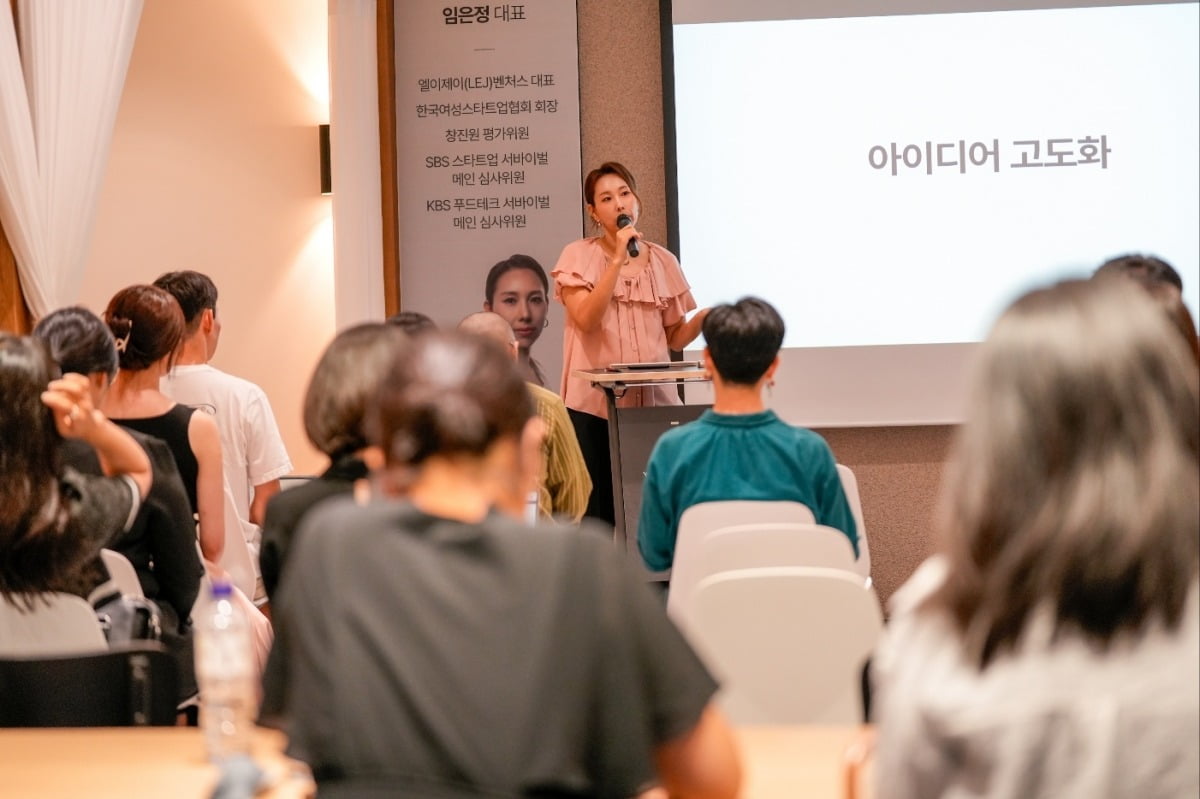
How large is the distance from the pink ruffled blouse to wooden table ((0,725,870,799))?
11.3 ft

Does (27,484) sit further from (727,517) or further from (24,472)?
(727,517)

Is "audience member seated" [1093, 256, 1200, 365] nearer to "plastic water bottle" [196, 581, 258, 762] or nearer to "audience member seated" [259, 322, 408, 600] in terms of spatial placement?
"audience member seated" [259, 322, 408, 600]

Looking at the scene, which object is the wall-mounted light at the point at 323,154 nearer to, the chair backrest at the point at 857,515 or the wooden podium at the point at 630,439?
the wooden podium at the point at 630,439

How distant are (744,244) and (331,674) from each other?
16.1 feet

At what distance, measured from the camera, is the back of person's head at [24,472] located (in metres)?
2.19

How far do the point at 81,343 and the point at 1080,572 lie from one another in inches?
92.6

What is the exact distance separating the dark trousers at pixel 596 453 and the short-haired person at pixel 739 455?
2.05 m

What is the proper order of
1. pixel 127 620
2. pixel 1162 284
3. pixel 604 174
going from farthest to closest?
1. pixel 604 174
2. pixel 1162 284
3. pixel 127 620

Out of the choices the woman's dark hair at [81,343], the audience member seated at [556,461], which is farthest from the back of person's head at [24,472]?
the audience member seated at [556,461]

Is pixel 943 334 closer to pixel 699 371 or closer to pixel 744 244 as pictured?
pixel 744 244

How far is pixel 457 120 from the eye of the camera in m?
6.16

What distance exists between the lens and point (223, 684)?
1.82 metres

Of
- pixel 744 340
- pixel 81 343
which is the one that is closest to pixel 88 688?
pixel 81 343

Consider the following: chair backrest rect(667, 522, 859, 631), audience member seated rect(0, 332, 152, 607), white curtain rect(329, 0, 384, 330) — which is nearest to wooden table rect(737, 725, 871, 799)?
chair backrest rect(667, 522, 859, 631)
